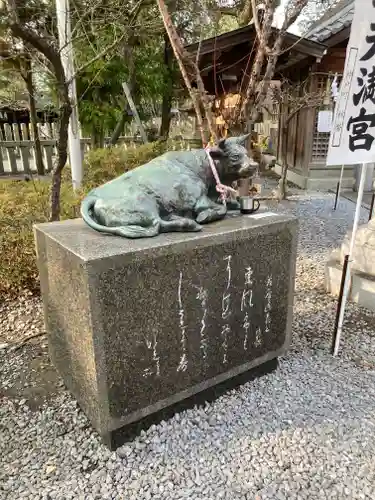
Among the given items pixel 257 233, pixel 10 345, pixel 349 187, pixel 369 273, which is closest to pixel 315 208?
pixel 349 187

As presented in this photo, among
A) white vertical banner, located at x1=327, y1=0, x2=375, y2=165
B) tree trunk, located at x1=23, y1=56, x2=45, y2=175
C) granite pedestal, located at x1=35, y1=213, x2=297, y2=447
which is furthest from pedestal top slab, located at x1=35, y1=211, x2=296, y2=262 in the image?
tree trunk, located at x1=23, y1=56, x2=45, y2=175

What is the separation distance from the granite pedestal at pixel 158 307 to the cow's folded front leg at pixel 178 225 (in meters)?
0.06

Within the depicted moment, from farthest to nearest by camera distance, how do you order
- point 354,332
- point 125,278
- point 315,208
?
1. point 315,208
2. point 354,332
3. point 125,278

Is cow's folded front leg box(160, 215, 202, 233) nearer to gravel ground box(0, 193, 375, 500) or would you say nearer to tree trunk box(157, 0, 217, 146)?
gravel ground box(0, 193, 375, 500)

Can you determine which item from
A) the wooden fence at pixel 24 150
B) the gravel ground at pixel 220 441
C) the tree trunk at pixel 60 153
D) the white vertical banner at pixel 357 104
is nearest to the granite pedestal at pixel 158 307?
the gravel ground at pixel 220 441

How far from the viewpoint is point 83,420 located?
2.51 m

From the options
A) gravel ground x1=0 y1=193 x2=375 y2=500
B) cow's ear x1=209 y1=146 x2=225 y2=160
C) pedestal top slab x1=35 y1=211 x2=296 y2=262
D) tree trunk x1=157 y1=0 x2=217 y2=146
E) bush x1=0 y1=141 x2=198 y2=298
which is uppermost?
tree trunk x1=157 y1=0 x2=217 y2=146

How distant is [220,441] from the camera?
2348 millimetres

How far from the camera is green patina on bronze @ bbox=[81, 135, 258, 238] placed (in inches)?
89.6

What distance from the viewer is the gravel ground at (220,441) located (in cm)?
205

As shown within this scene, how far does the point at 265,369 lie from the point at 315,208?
6111 mm

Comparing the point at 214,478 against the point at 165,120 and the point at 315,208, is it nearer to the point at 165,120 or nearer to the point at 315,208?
the point at 315,208

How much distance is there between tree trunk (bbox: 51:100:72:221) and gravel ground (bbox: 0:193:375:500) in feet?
5.46

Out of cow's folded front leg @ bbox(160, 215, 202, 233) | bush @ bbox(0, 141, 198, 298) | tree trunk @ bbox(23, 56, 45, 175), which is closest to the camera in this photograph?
cow's folded front leg @ bbox(160, 215, 202, 233)
